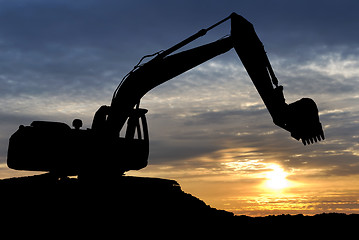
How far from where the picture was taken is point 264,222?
1229 centimetres

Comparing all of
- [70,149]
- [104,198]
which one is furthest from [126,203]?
[70,149]

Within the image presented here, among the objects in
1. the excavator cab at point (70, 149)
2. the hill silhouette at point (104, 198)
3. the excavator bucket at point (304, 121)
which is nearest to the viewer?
the excavator bucket at point (304, 121)

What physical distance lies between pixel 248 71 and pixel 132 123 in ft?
12.5

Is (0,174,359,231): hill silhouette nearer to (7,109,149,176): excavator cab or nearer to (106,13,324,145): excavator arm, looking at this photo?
(7,109,149,176): excavator cab

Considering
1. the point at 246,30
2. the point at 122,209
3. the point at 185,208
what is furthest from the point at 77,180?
the point at 246,30

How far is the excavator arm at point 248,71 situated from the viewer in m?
11.6

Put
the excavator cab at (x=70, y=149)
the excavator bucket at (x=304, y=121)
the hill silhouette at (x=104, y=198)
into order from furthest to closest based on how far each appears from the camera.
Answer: the excavator cab at (x=70, y=149) → the hill silhouette at (x=104, y=198) → the excavator bucket at (x=304, y=121)

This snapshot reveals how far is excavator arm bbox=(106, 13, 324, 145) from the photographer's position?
11.6 m

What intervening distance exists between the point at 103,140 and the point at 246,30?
4.89 meters

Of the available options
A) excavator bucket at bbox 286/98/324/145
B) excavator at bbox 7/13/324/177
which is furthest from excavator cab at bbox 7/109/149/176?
excavator bucket at bbox 286/98/324/145

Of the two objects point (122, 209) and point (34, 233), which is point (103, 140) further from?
point (34, 233)

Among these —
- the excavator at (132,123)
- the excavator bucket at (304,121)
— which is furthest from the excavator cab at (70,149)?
the excavator bucket at (304,121)

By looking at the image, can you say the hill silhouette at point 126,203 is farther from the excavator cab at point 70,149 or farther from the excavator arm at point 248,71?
the excavator arm at point 248,71

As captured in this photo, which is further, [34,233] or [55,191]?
[55,191]
